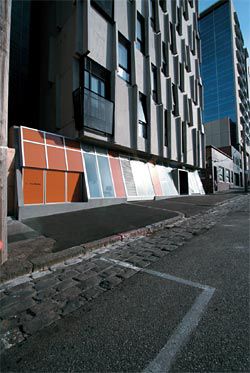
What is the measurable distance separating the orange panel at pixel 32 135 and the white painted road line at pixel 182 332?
883cm

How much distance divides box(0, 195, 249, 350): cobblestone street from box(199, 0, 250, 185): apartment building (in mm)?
55218

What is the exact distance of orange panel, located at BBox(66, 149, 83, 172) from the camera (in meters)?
11.0

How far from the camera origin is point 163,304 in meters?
2.74

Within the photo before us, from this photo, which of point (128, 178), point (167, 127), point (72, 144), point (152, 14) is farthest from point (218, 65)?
point (72, 144)

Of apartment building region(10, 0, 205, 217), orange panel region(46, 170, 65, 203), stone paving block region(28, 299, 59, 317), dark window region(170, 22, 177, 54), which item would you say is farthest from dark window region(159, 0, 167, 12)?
stone paving block region(28, 299, 59, 317)

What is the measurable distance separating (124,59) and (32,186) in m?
10.8

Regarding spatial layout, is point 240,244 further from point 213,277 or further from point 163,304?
point 163,304

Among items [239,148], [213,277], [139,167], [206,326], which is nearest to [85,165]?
[139,167]

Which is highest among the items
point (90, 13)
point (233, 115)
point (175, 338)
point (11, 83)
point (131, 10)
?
point (233, 115)

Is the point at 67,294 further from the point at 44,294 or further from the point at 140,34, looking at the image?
the point at 140,34

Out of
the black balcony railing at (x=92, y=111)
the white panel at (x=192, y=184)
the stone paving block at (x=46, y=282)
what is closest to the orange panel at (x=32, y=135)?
the black balcony railing at (x=92, y=111)

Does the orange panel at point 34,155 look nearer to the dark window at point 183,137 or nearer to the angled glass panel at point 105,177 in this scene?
the angled glass panel at point 105,177

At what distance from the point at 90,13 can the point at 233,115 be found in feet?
182

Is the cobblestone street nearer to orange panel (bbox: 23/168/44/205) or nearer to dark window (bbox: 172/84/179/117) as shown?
orange panel (bbox: 23/168/44/205)
